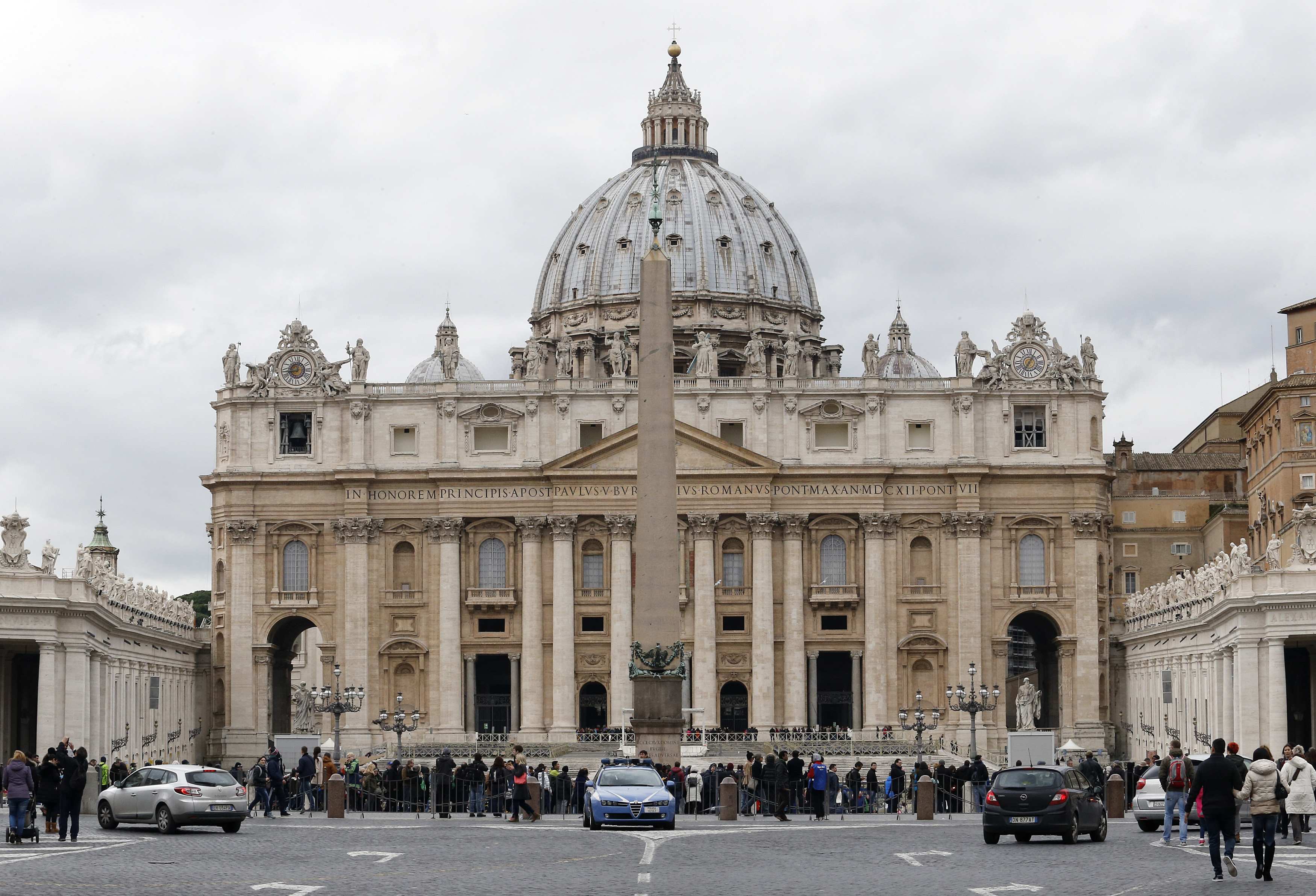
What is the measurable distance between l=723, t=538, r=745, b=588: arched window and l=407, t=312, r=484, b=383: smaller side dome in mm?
13822

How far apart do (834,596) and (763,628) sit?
3400mm

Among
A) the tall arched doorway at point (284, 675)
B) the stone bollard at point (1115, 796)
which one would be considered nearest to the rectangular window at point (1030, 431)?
the tall arched doorway at point (284, 675)

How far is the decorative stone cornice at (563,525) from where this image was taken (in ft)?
329

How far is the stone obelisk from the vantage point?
172ft

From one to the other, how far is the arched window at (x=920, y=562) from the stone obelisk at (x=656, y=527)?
46711 mm

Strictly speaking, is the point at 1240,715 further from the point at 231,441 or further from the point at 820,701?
the point at 231,441

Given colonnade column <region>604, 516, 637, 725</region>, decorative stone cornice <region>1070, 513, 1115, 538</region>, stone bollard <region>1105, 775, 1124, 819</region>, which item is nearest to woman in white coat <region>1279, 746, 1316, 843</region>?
stone bollard <region>1105, 775, 1124, 819</region>

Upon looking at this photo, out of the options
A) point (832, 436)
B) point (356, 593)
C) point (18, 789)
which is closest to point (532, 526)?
point (356, 593)

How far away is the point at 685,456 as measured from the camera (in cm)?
9994

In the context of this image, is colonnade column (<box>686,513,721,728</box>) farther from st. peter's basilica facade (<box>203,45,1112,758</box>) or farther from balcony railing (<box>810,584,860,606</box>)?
balcony railing (<box>810,584,860,606</box>)

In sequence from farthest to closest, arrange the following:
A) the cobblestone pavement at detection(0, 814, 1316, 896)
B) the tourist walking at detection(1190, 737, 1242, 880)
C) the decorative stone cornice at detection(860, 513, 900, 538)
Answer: the decorative stone cornice at detection(860, 513, 900, 538)
the tourist walking at detection(1190, 737, 1242, 880)
the cobblestone pavement at detection(0, 814, 1316, 896)

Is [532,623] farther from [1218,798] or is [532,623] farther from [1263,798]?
[1218,798]

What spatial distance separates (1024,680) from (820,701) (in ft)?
30.0

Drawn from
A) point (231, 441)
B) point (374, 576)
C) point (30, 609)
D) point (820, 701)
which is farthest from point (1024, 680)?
point (30, 609)
